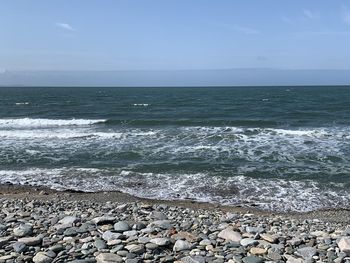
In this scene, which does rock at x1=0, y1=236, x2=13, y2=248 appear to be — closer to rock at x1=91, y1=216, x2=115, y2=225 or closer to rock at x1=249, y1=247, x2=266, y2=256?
rock at x1=91, y1=216, x2=115, y2=225

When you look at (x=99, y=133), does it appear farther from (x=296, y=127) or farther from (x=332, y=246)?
(x=332, y=246)

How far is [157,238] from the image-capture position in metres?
6.28

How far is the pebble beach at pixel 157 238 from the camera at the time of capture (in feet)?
18.8

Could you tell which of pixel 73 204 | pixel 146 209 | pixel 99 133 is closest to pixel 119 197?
pixel 73 204

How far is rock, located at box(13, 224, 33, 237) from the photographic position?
6.54 meters

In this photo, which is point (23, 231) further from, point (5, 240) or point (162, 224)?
point (162, 224)

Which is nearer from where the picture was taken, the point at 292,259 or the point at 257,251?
the point at 292,259

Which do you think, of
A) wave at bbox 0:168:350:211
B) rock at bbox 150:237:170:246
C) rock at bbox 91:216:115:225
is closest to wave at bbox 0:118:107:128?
wave at bbox 0:168:350:211

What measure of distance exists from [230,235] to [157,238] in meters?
1.20

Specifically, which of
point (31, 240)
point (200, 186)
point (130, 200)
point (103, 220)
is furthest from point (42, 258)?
point (200, 186)

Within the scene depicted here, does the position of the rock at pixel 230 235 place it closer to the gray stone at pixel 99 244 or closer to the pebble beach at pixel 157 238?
the pebble beach at pixel 157 238

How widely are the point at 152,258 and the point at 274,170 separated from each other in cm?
990

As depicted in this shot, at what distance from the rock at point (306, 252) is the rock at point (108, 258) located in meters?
2.56

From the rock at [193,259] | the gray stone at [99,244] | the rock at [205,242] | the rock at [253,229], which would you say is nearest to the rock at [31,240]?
the gray stone at [99,244]
